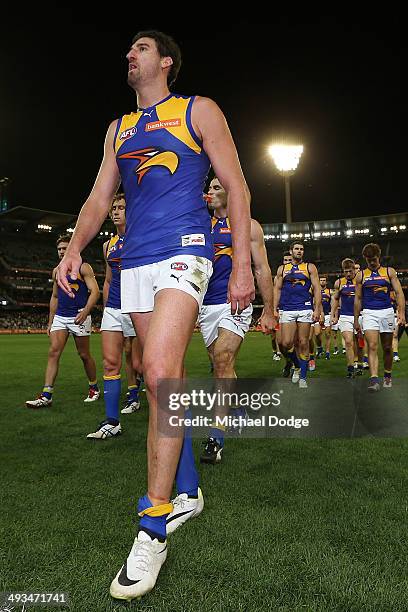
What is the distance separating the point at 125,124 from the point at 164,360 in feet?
4.54

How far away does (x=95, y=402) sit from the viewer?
7.27 metres

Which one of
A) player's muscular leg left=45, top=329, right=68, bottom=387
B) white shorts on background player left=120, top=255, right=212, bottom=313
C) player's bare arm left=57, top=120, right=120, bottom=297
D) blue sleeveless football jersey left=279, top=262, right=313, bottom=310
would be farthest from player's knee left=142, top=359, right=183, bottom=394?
blue sleeveless football jersey left=279, top=262, right=313, bottom=310

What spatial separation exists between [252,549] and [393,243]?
72.0m

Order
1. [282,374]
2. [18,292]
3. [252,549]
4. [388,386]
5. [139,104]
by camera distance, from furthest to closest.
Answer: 1. [18,292]
2. [282,374]
3. [388,386]
4. [139,104]
5. [252,549]

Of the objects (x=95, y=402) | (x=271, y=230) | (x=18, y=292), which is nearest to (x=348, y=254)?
(x=271, y=230)

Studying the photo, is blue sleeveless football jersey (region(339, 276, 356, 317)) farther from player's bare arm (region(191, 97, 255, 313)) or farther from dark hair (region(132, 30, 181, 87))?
player's bare arm (region(191, 97, 255, 313))

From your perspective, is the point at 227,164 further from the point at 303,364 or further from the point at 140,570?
the point at 303,364

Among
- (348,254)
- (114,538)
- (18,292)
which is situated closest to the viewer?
(114,538)

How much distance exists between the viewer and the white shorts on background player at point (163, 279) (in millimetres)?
2426

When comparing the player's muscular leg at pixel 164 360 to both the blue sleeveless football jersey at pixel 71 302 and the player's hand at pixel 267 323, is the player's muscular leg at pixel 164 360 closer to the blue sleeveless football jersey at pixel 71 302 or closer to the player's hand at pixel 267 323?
the player's hand at pixel 267 323

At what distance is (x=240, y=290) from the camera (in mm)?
2434

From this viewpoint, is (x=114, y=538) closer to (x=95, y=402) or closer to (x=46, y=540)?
(x=46, y=540)

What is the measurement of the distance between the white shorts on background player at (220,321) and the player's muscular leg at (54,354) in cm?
278

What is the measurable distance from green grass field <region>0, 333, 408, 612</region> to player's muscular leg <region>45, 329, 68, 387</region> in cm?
208
